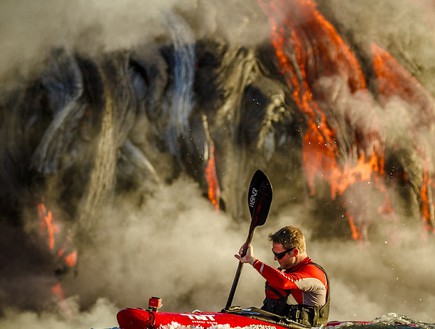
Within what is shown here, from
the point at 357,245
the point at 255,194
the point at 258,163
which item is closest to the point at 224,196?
the point at 258,163

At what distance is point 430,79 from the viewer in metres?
13.5

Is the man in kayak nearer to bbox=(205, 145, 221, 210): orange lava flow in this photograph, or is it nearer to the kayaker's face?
the kayaker's face

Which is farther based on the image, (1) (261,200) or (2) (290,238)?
(1) (261,200)

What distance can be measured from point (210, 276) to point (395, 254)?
138 inches

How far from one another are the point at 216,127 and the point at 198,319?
602cm

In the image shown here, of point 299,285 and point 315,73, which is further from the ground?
point 315,73

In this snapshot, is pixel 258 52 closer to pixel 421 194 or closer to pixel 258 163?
pixel 258 163

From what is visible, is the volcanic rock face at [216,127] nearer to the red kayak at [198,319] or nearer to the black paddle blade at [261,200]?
the black paddle blade at [261,200]

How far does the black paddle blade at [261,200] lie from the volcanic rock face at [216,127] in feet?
12.8

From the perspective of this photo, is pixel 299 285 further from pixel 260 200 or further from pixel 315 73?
pixel 315 73

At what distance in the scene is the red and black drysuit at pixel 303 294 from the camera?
6.61 meters

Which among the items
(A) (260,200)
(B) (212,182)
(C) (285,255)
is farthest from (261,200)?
(B) (212,182)

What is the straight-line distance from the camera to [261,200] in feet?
25.5

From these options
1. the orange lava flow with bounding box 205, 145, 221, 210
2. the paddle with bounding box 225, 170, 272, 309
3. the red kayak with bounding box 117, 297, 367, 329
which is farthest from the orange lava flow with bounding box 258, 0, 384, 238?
the red kayak with bounding box 117, 297, 367, 329
